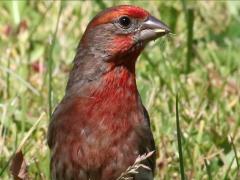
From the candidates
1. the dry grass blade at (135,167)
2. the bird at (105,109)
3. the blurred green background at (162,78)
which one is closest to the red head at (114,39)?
the bird at (105,109)

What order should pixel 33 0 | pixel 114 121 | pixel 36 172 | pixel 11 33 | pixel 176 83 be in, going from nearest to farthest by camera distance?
pixel 114 121 < pixel 36 172 < pixel 176 83 < pixel 11 33 < pixel 33 0

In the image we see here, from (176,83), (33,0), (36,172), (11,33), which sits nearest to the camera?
(36,172)

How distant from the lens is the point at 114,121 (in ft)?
16.5

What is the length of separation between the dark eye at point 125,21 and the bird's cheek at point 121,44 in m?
0.06

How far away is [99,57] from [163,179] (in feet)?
3.13

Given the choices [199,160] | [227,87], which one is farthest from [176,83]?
[199,160]

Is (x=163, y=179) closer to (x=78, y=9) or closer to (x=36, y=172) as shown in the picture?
(x=36, y=172)

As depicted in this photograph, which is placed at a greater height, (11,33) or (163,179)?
(11,33)

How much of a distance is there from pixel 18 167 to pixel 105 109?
21.0 inches

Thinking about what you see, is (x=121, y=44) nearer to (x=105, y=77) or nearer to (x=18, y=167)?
(x=105, y=77)

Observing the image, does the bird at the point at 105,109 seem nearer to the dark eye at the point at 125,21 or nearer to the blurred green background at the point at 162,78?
the dark eye at the point at 125,21

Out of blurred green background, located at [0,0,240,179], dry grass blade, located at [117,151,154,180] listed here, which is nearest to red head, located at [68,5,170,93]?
blurred green background, located at [0,0,240,179]

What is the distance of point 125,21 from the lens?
17.3ft

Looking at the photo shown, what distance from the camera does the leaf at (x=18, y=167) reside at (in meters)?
5.14
